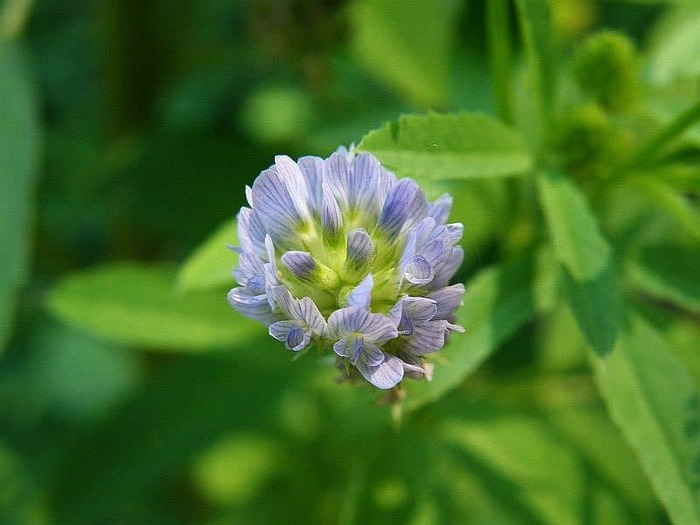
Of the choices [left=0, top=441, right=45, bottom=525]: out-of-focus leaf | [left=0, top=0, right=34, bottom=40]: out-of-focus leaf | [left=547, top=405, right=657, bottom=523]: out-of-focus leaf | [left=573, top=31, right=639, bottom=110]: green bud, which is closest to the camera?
[left=573, top=31, right=639, bottom=110]: green bud

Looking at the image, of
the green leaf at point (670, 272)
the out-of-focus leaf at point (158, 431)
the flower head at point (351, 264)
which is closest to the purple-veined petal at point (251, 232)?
the flower head at point (351, 264)

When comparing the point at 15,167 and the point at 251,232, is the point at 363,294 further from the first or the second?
the point at 15,167

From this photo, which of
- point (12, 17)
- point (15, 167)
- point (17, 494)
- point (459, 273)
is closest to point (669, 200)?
point (459, 273)

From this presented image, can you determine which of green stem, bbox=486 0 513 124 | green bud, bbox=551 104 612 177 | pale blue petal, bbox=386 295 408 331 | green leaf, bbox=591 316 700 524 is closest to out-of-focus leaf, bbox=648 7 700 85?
green bud, bbox=551 104 612 177

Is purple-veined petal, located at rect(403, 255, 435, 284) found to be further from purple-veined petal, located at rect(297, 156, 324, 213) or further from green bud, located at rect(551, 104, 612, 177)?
green bud, located at rect(551, 104, 612, 177)

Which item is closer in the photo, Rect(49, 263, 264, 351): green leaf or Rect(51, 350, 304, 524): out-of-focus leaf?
Rect(49, 263, 264, 351): green leaf

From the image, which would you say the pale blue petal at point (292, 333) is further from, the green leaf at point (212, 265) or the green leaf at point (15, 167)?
the green leaf at point (15, 167)

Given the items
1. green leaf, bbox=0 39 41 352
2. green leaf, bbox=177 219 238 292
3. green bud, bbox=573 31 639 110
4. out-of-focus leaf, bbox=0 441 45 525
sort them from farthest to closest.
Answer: out-of-focus leaf, bbox=0 441 45 525
green leaf, bbox=0 39 41 352
green bud, bbox=573 31 639 110
green leaf, bbox=177 219 238 292

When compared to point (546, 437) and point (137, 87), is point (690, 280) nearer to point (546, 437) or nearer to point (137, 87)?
point (546, 437)

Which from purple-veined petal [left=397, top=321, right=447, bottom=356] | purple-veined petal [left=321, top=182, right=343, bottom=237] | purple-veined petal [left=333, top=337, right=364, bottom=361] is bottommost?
purple-veined petal [left=397, top=321, right=447, bottom=356]
